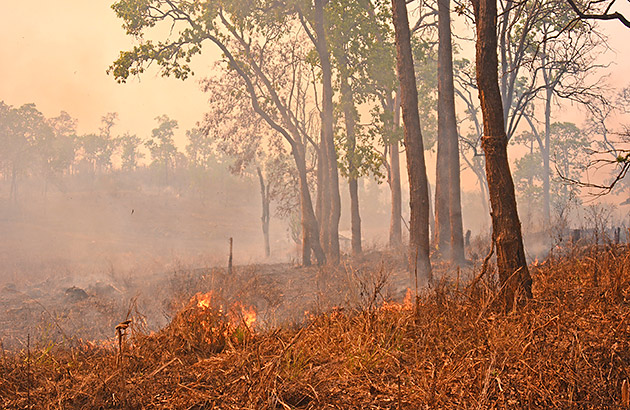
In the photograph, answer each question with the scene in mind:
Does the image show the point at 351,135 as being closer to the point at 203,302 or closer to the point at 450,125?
the point at 450,125

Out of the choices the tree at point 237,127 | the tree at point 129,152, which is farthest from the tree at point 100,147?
the tree at point 237,127

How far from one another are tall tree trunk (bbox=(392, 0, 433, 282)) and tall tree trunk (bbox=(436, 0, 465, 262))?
3698 mm

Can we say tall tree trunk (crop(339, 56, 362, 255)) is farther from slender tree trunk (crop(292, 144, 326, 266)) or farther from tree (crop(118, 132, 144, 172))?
tree (crop(118, 132, 144, 172))


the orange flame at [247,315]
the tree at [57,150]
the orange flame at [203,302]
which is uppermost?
the tree at [57,150]

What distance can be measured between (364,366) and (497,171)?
3300mm

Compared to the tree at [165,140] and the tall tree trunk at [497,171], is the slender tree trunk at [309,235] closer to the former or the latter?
the tall tree trunk at [497,171]

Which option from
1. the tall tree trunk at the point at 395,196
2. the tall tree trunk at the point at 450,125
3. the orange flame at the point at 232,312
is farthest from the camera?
the tall tree trunk at the point at 395,196

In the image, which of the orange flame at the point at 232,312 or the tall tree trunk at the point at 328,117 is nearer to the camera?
the orange flame at the point at 232,312

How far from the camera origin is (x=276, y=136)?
28094 millimetres

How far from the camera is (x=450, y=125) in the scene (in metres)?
14.9

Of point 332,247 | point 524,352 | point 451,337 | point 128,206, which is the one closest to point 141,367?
point 451,337

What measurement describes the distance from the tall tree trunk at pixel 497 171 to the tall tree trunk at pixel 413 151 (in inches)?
173

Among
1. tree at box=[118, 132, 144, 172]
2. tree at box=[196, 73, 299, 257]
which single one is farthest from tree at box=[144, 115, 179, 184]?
tree at box=[196, 73, 299, 257]

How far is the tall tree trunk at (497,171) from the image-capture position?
5746 millimetres
